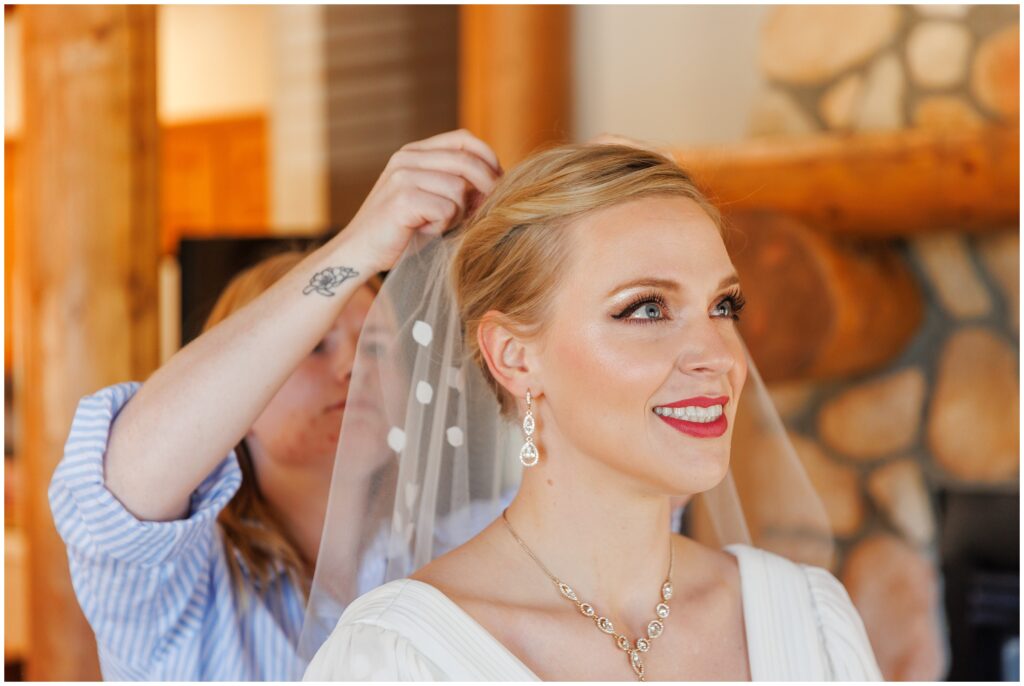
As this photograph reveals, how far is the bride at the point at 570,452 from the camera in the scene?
119 centimetres

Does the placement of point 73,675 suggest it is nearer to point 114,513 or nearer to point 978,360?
point 114,513

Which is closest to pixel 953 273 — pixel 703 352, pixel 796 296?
pixel 796 296

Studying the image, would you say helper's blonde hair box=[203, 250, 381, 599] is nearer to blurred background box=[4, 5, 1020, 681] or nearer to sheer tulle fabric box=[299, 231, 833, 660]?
sheer tulle fabric box=[299, 231, 833, 660]

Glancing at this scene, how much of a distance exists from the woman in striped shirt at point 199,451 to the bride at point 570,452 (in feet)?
0.24

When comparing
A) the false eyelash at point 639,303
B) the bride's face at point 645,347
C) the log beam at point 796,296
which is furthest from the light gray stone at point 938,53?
the false eyelash at point 639,303

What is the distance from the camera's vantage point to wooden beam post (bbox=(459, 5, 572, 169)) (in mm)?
2826

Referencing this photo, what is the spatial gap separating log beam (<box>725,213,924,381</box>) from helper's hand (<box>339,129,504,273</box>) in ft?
2.92

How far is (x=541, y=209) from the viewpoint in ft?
4.17

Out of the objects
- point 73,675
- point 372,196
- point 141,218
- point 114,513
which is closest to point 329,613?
point 114,513

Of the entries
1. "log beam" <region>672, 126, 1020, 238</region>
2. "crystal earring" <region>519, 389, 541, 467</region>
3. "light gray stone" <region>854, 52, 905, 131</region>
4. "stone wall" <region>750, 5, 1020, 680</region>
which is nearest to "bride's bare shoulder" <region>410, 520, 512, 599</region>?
"crystal earring" <region>519, 389, 541, 467</region>

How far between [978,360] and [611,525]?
4.99 feet

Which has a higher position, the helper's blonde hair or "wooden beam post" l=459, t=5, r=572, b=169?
"wooden beam post" l=459, t=5, r=572, b=169

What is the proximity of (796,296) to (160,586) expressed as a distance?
135 cm

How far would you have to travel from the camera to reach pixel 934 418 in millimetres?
2488
